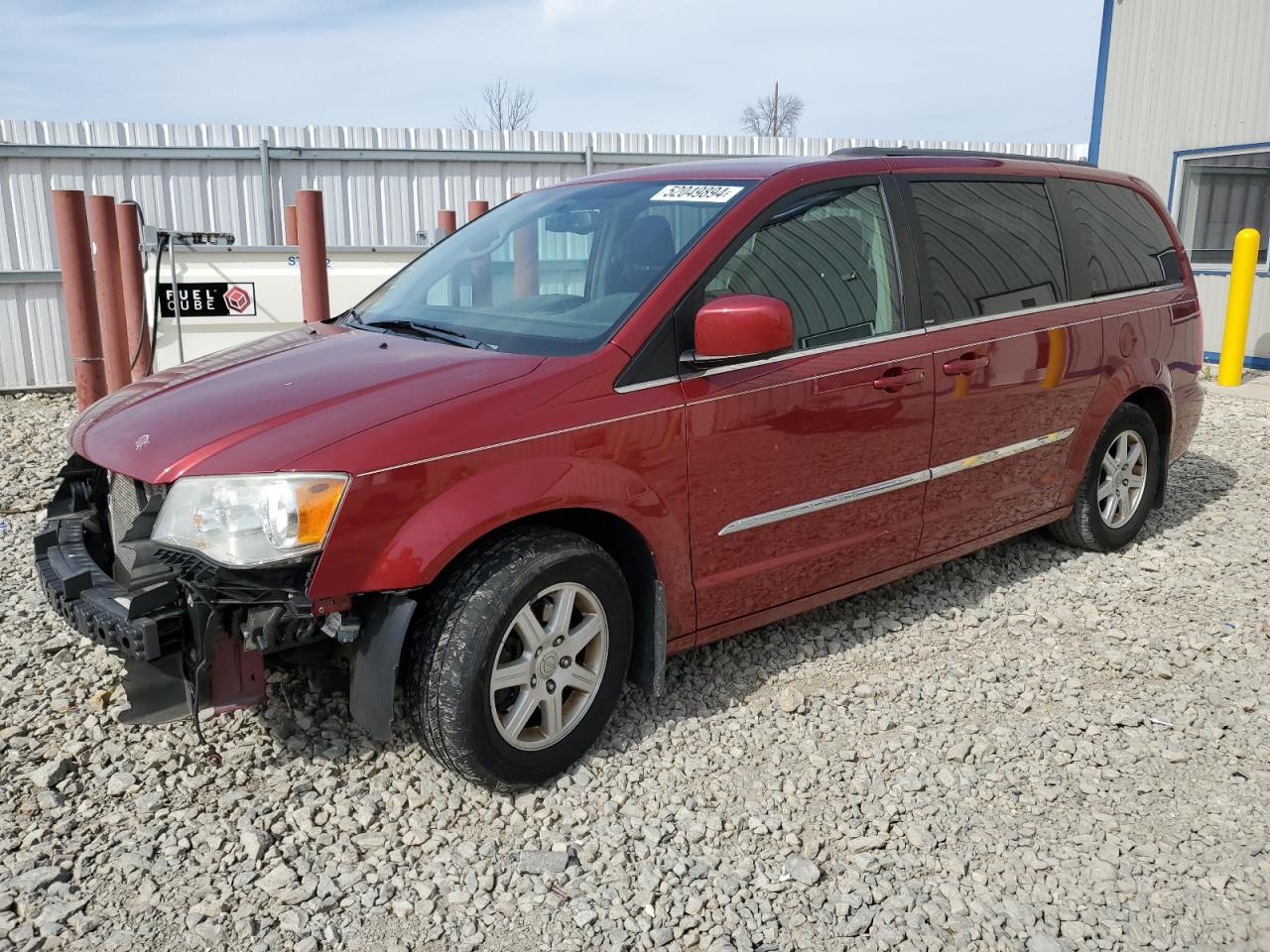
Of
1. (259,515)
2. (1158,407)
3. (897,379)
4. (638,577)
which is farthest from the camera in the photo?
(1158,407)

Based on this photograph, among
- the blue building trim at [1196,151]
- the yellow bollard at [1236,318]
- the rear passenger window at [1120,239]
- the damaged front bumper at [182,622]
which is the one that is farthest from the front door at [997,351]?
the blue building trim at [1196,151]

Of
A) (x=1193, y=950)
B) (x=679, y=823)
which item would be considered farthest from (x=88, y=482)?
(x=1193, y=950)

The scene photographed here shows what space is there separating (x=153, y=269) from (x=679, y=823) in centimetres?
651

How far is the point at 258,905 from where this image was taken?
261cm

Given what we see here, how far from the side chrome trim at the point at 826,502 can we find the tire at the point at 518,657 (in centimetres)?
49

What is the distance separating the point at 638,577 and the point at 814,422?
2.64 ft

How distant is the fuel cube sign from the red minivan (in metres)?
4.23

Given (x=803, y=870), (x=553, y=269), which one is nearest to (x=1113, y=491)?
(x=553, y=269)

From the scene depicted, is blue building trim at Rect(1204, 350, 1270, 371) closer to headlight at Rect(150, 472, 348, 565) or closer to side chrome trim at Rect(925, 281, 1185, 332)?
side chrome trim at Rect(925, 281, 1185, 332)

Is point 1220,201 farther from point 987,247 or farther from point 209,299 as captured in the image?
point 209,299

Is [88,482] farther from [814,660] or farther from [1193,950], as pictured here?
[1193,950]

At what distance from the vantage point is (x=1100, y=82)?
12320mm

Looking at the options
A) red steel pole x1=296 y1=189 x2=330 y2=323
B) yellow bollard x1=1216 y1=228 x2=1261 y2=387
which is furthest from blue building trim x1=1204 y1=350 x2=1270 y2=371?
red steel pole x1=296 y1=189 x2=330 y2=323

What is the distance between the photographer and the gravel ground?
2.56 meters
